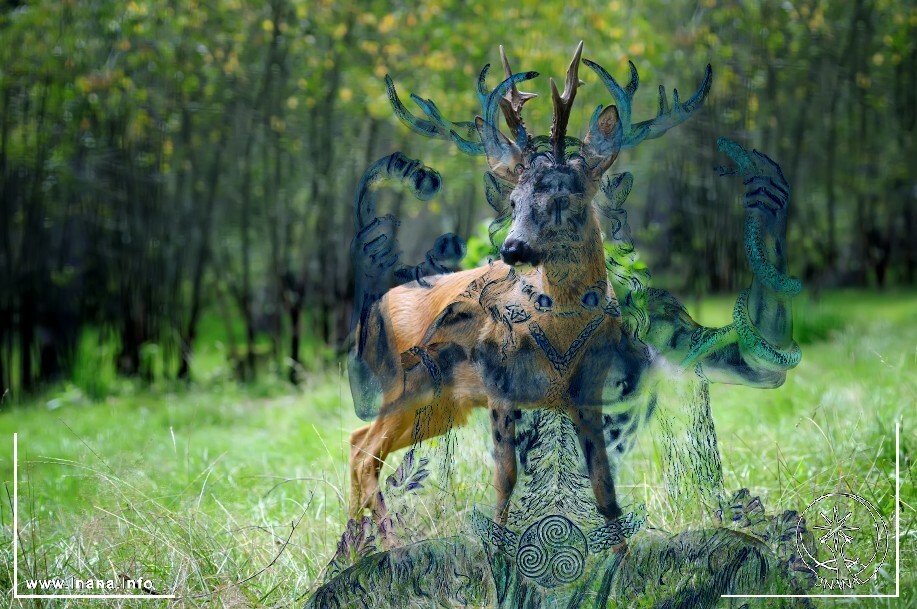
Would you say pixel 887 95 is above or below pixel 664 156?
above

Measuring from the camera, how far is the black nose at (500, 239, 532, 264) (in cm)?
259

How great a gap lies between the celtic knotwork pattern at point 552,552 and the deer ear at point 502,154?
1046mm

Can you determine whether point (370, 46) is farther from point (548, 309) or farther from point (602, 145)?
point (548, 309)

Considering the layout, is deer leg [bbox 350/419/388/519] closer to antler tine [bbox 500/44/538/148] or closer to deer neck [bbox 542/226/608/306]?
deer neck [bbox 542/226/608/306]

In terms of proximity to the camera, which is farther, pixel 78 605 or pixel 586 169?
pixel 78 605

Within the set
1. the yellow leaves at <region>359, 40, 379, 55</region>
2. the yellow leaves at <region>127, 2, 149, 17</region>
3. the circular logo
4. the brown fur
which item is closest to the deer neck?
the brown fur

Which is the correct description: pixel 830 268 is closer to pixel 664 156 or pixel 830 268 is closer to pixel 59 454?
pixel 664 156

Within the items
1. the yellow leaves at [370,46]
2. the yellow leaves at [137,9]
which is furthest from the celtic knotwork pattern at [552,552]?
the yellow leaves at [137,9]

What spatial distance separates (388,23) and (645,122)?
235 inches

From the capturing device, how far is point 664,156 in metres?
8.97

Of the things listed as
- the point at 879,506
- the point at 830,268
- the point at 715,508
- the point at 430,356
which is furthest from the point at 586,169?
the point at 830,268

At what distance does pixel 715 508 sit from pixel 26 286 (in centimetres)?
691

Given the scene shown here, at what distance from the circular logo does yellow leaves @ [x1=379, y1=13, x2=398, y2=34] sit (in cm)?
608

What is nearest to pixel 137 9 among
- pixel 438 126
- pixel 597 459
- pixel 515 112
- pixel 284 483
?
pixel 284 483
